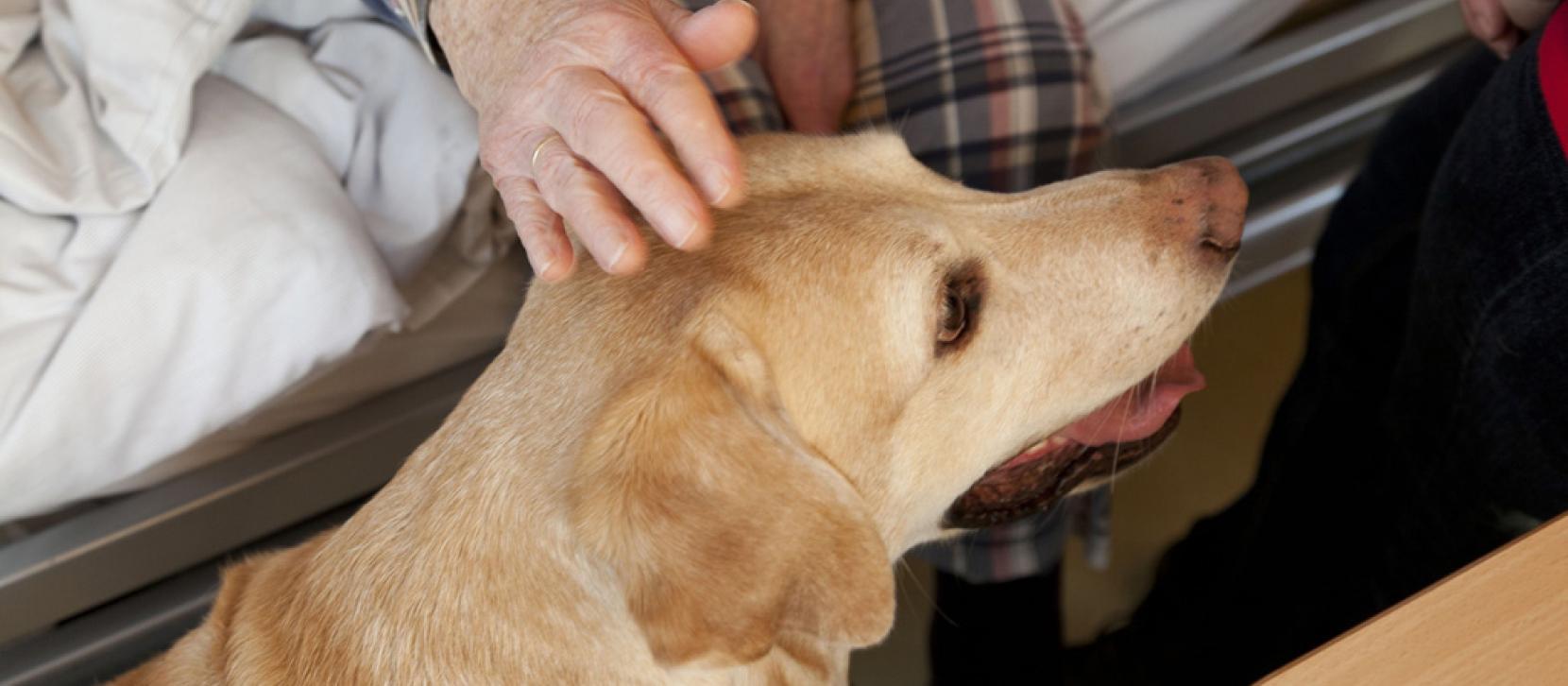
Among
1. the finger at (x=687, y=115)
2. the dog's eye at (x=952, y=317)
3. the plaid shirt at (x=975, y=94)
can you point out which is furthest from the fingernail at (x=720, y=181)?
the plaid shirt at (x=975, y=94)

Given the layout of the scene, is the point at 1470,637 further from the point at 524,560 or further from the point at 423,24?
the point at 423,24

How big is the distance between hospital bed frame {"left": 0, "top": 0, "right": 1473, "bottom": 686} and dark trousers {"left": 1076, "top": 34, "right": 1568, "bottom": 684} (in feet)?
1.27

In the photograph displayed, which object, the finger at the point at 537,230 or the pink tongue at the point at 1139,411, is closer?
the finger at the point at 537,230

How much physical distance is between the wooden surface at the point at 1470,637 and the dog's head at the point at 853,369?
0.33 metres

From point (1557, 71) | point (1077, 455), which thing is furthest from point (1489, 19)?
point (1077, 455)

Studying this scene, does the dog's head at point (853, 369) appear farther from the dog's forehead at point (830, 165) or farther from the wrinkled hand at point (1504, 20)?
the wrinkled hand at point (1504, 20)

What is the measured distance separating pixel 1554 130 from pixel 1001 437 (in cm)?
58

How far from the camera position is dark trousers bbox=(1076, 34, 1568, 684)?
42.4 inches

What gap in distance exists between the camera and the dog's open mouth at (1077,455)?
3.91 ft

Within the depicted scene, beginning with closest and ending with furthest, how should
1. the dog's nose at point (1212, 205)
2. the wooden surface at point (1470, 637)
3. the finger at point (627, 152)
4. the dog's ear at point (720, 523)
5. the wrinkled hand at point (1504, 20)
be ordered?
1. the wooden surface at point (1470, 637)
2. the dog's ear at point (720, 523)
3. the finger at point (627, 152)
4. the dog's nose at point (1212, 205)
5. the wrinkled hand at point (1504, 20)

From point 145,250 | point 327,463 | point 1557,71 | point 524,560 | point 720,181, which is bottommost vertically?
point 327,463

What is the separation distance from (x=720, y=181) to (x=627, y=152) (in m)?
0.08

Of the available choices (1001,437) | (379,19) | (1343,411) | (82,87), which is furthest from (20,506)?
(1343,411)

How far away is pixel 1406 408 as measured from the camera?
4.35 ft
